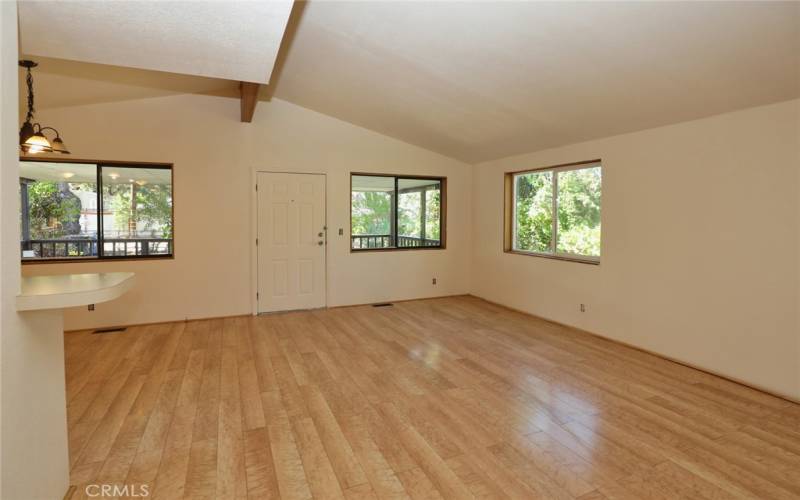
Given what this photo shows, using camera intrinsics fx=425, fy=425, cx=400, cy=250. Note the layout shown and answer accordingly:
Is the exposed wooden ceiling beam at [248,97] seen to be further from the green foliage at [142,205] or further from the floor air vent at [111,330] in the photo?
the floor air vent at [111,330]

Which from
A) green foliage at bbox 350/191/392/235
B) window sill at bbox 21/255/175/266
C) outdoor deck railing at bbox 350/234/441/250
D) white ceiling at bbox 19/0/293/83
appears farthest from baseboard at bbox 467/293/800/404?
window sill at bbox 21/255/175/266

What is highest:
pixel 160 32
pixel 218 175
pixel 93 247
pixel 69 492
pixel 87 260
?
pixel 160 32

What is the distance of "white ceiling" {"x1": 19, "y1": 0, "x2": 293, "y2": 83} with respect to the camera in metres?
Answer: 1.95

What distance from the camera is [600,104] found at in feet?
12.2

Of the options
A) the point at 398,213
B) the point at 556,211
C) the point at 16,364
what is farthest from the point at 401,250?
the point at 16,364

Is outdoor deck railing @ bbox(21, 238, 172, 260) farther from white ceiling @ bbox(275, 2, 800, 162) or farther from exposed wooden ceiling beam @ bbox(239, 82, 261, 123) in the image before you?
white ceiling @ bbox(275, 2, 800, 162)

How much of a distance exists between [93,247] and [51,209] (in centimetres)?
56

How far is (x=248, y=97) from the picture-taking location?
4523mm

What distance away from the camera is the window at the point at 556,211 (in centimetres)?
473

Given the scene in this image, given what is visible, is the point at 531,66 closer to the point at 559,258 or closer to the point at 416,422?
the point at 559,258

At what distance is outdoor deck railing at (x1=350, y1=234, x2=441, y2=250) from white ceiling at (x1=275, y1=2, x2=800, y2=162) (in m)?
2.00

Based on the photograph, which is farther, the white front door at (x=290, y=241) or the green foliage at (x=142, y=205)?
the white front door at (x=290, y=241)

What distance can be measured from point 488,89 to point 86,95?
159 inches

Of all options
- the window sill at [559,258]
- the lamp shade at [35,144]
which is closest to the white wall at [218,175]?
the window sill at [559,258]
